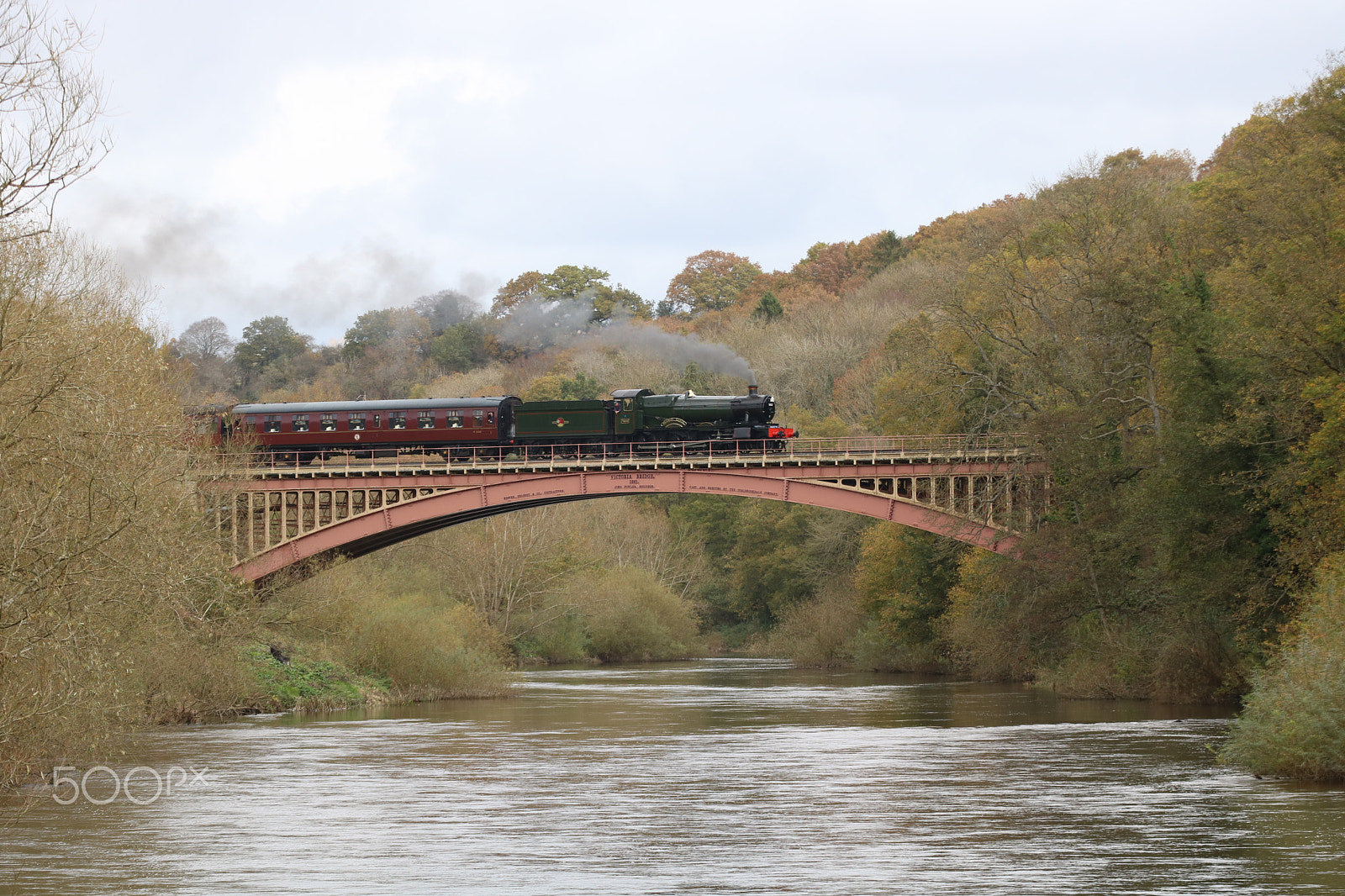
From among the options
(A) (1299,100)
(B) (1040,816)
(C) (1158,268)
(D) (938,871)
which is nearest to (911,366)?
(C) (1158,268)

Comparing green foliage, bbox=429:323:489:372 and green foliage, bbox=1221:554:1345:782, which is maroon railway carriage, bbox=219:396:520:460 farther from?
green foliage, bbox=429:323:489:372

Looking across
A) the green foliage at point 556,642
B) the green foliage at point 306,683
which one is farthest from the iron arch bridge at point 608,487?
the green foliage at point 556,642

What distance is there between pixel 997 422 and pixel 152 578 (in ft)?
120

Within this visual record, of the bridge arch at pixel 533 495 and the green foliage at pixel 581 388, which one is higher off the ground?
the green foliage at pixel 581 388

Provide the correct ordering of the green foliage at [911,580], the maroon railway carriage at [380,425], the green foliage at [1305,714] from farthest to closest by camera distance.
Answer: the maroon railway carriage at [380,425], the green foliage at [911,580], the green foliage at [1305,714]

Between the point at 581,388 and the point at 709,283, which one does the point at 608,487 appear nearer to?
the point at 581,388

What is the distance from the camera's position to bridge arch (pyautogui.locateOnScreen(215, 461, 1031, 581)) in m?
51.1

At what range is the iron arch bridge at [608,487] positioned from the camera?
165ft

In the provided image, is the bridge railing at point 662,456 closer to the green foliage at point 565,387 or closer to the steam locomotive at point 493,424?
the steam locomotive at point 493,424

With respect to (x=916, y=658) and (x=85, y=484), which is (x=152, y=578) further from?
(x=916, y=658)

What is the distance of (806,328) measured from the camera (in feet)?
322
